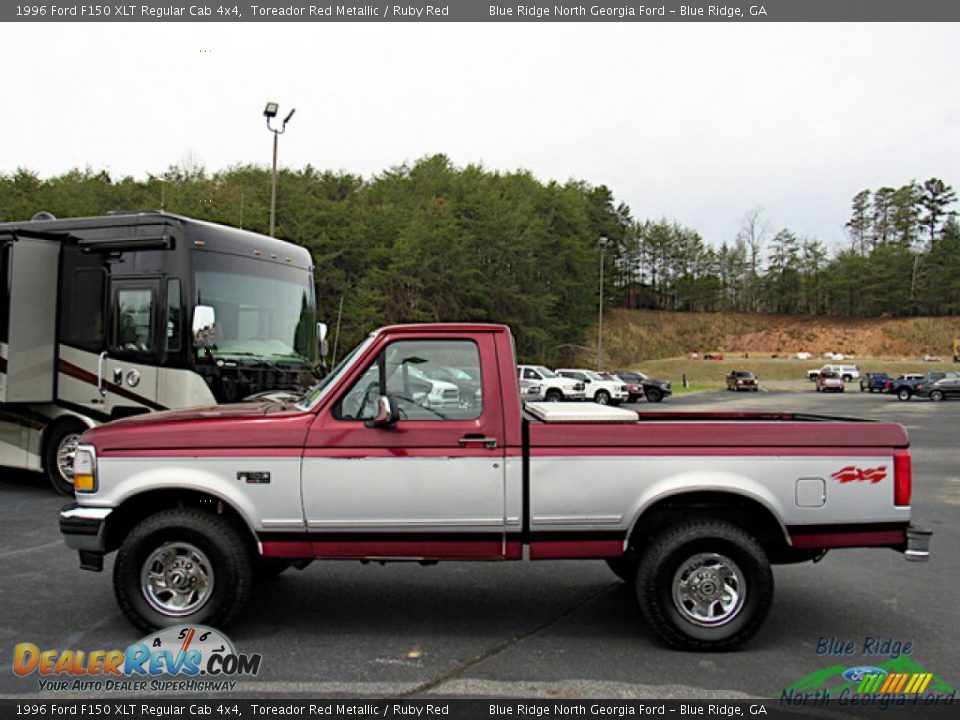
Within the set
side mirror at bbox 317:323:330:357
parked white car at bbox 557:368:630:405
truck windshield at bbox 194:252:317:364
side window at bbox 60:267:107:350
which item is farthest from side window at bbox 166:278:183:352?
parked white car at bbox 557:368:630:405

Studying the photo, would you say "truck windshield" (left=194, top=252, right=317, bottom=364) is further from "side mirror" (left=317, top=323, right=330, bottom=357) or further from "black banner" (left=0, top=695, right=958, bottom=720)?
"black banner" (left=0, top=695, right=958, bottom=720)

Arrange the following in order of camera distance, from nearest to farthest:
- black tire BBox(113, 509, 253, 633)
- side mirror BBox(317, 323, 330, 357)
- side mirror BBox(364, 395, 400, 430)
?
side mirror BBox(364, 395, 400, 430)
black tire BBox(113, 509, 253, 633)
side mirror BBox(317, 323, 330, 357)

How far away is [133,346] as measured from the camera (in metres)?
9.04

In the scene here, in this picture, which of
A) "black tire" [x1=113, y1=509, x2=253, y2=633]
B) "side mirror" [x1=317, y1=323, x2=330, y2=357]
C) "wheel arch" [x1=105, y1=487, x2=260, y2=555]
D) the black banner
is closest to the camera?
the black banner

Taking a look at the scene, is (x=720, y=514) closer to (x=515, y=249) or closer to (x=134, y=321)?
(x=134, y=321)

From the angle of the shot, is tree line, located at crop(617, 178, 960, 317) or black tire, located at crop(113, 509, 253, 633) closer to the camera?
black tire, located at crop(113, 509, 253, 633)

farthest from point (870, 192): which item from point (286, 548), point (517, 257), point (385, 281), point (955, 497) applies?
point (286, 548)

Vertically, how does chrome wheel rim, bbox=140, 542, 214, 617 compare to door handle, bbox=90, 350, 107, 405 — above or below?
below

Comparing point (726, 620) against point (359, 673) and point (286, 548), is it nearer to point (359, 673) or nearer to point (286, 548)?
point (359, 673)

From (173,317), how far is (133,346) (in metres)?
0.73

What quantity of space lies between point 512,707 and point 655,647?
4.06ft

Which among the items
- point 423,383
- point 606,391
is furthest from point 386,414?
point 606,391

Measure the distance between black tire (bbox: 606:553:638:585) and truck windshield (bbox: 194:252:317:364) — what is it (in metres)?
5.30

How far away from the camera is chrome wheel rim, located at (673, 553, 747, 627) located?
4516 mm
